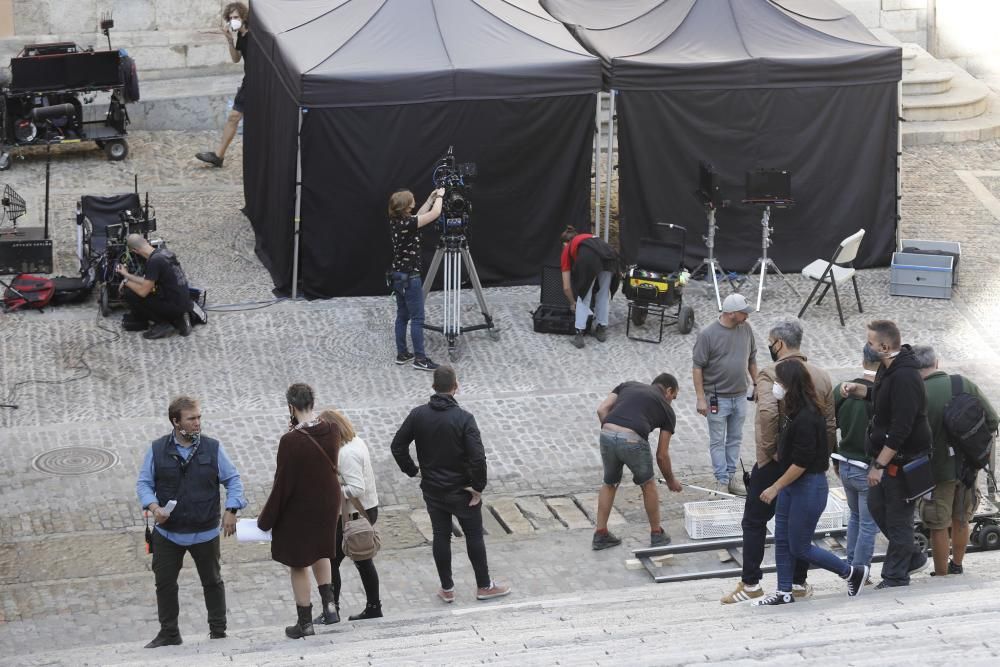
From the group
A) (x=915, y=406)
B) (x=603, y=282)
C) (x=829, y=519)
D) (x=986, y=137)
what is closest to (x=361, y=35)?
(x=603, y=282)

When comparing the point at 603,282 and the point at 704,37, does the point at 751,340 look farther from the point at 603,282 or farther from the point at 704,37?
the point at 704,37

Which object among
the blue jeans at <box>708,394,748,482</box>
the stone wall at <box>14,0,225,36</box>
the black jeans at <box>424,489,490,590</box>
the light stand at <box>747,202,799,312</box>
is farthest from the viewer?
the stone wall at <box>14,0,225,36</box>

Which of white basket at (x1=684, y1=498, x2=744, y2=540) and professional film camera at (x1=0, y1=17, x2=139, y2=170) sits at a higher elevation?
professional film camera at (x1=0, y1=17, x2=139, y2=170)

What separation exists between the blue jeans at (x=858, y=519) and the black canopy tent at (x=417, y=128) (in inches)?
257

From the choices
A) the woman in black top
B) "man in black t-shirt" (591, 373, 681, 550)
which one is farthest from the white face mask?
"man in black t-shirt" (591, 373, 681, 550)

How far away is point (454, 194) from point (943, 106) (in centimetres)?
1009

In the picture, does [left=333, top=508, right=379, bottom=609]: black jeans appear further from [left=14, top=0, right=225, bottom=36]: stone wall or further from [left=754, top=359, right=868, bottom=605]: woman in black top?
[left=14, top=0, right=225, bottom=36]: stone wall

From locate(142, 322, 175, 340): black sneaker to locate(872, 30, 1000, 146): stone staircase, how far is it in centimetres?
1070

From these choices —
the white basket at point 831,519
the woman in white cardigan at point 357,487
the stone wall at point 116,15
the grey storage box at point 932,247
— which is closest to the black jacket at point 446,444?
the woman in white cardigan at point 357,487

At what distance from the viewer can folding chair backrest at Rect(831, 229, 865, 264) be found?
46.1ft

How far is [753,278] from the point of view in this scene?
15289 mm

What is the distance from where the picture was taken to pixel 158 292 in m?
13.4

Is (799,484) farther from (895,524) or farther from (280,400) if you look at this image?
(280,400)

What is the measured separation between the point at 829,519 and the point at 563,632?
346cm
